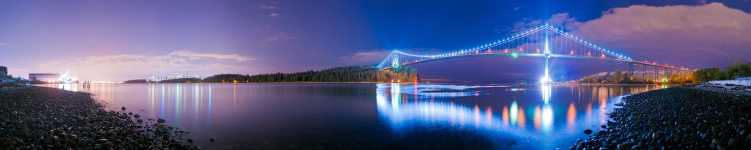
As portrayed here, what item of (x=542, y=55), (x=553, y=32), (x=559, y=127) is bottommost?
(x=559, y=127)

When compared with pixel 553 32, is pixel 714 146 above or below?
below

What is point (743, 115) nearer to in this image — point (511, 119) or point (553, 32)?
point (511, 119)

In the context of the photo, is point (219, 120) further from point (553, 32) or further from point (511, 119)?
point (553, 32)

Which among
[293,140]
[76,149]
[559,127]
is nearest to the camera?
[76,149]

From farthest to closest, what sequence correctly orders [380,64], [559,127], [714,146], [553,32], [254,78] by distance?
1. [254,78]
2. [380,64]
3. [553,32]
4. [559,127]
5. [714,146]

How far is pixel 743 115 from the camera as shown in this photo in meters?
7.35

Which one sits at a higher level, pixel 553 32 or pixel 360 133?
pixel 553 32

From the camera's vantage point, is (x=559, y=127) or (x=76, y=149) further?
(x=559, y=127)

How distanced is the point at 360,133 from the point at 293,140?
169cm

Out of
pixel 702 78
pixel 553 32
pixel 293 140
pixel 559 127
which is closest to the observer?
pixel 293 140

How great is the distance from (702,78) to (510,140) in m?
52.6

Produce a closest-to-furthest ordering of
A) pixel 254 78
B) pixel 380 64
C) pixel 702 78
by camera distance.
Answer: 1. pixel 702 78
2. pixel 380 64
3. pixel 254 78

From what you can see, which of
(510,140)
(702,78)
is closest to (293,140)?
(510,140)

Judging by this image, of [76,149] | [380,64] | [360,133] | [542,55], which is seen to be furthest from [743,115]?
[380,64]
